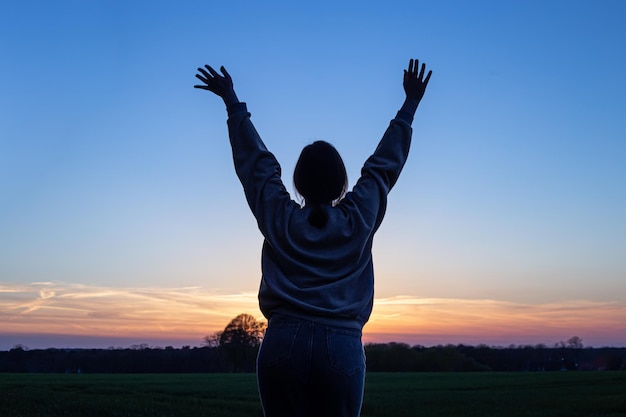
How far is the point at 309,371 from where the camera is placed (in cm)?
230

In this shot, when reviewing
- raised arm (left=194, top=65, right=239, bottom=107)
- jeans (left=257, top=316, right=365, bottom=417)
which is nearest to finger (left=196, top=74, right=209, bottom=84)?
raised arm (left=194, top=65, right=239, bottom=107)

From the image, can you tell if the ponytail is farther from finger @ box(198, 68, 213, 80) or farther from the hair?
finger @ box(198, 68, 213, 80)

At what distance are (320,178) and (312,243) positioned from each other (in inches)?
9.7

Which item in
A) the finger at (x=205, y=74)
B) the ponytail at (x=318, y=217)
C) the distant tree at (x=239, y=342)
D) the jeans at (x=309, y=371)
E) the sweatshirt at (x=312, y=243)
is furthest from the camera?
the distant tree at (x=239, y=342)

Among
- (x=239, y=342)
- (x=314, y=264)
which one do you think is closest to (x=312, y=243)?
(x=314, y=264)

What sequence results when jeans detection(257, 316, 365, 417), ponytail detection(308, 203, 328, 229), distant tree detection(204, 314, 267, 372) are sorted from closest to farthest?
jeans detection(257, 316, 365, 417)
ponytail detection(308, 203, 328, 229)
distant tree detection(204, 314, 267, 372)

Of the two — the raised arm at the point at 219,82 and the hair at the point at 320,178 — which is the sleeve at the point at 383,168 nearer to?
the hair at the point at 320,178

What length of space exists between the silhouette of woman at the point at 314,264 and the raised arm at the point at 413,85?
6.1 inches

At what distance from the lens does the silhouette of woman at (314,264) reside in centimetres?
231

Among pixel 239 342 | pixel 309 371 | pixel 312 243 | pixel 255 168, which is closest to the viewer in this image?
pixel 309 371

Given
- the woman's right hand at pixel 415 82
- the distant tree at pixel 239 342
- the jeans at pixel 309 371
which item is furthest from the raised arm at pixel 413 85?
the distant tree at pixel 239 342

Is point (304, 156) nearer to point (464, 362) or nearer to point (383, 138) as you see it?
point (383, 138)

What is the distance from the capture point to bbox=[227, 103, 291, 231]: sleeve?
256 cm

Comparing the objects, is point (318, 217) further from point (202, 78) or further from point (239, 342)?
point (239, 342)
